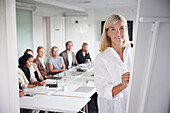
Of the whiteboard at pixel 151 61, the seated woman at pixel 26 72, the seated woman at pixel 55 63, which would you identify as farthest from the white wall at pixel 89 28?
the whiteboard at pixel 151 61

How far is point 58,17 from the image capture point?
8.88m

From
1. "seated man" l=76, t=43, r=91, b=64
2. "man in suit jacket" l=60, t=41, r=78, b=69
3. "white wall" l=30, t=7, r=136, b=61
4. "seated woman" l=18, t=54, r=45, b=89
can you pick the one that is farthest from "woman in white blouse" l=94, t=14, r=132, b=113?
"white wall" l=30, t=7, r=136, b=61

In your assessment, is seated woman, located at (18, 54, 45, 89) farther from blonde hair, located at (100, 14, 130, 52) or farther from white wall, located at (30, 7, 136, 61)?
white wall, located at (30, 7, 136, 61)

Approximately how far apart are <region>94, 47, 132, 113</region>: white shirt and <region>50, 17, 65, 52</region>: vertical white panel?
24.0ft

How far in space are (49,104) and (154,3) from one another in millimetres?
2354

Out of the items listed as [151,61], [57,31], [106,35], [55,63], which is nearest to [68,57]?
[55,63]

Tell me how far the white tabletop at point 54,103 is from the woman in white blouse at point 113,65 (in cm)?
108

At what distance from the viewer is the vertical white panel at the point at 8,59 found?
1344 mm

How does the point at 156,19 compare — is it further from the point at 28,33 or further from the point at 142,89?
the point at 28,33

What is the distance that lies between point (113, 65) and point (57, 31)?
7.50 m

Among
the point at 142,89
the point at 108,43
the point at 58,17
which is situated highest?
the point at 58,17

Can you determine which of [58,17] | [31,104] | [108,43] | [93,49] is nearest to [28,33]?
[58,17]

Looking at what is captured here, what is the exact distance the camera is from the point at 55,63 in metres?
5.71

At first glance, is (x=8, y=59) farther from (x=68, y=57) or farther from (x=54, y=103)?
(x=68, y=57)
